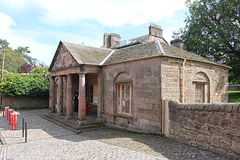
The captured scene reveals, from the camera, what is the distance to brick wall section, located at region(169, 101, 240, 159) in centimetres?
505

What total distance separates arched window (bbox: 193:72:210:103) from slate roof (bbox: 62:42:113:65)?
6.39 m

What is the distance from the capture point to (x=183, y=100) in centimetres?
938

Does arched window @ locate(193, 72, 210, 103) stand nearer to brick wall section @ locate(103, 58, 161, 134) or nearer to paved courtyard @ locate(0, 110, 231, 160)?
brick wall section @ locate(103, 58, 161, 134)

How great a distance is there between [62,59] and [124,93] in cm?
618

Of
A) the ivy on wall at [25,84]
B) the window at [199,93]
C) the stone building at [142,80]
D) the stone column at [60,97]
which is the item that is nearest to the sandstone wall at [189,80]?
the stone building at [142,80]

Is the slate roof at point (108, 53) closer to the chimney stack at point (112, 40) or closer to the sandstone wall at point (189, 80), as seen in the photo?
the sandstone wall at point (189, 80)

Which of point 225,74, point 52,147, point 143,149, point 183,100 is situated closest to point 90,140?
point 52,147

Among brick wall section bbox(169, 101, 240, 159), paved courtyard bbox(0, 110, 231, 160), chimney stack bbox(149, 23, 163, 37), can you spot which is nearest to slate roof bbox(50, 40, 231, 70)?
brick wall section bbox(169, 101, 240, 159)

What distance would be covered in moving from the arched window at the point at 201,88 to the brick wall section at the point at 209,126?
3494 mm

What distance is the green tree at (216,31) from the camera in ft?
55.7

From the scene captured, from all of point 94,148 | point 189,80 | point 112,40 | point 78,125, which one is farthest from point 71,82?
point 112,40

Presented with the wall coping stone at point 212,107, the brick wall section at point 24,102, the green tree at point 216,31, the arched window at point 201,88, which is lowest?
the brick wall section at point 24,102

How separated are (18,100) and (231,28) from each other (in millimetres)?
24218

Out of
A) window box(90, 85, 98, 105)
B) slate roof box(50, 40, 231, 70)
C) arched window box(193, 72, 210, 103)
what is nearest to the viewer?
arched window box(193, 72, 210, 103)
